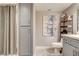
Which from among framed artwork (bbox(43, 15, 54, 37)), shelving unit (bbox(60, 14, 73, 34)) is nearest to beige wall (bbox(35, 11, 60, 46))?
framed artwork (bbox(43, 15, 54, 37))

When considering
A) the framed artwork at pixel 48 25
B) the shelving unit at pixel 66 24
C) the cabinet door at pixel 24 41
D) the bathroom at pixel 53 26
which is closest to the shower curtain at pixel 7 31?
the cabinet door at pixel 24 41

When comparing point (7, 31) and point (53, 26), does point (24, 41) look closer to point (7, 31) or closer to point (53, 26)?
point (7, 31)

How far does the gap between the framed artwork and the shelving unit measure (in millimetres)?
392

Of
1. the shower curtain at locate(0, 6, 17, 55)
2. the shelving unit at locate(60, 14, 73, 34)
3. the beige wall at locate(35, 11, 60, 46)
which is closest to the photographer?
the shower curtain at locate(0, 6, 17, 55)

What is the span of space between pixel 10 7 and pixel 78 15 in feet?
6.21

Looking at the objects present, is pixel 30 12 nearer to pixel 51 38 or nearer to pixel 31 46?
pixel 31 46

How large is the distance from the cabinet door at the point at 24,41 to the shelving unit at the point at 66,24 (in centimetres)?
168

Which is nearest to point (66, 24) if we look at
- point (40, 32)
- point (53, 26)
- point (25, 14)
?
point (53, 26)

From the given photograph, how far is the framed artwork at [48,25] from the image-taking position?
16.1 feet

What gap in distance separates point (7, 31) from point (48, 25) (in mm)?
2489

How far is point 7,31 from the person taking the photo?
2.73 meters

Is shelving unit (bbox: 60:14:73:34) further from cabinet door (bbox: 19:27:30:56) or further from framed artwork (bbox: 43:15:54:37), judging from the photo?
cabinet door (bbox: 19:27:30:56)

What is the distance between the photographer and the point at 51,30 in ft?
16.1

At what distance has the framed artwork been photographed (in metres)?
4.90
